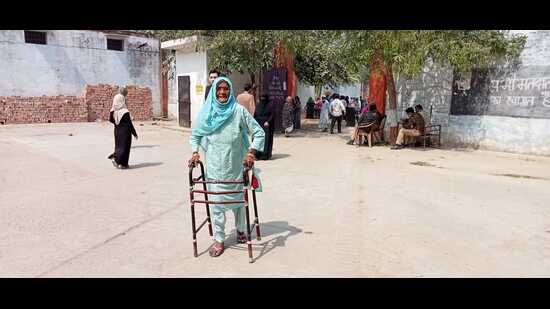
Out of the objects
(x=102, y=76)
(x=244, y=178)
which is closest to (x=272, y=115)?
(x=244, y=178)

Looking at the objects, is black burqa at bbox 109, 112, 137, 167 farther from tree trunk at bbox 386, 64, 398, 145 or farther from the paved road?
tree trunk at bbox 386, 64, 398, 145

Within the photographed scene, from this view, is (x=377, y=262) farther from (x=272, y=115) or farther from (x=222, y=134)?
(x=272, y=115)

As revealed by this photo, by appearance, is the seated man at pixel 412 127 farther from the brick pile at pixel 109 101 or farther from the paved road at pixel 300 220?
the brick pile at pixel 109 101

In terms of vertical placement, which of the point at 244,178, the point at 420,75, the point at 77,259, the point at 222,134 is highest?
the point at 420,75

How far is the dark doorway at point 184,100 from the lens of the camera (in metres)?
15.9

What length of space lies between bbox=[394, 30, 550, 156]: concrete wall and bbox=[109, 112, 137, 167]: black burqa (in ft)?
23.0

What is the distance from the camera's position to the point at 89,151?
381 inches

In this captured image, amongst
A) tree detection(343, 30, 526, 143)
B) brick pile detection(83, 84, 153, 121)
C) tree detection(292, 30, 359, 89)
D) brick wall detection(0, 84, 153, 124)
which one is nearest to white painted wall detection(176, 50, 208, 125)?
tree detection(292, 30, 359, 89)

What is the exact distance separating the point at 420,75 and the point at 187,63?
29.1 ft

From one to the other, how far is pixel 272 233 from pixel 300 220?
1.75ft

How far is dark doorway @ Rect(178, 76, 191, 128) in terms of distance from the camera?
1595 centimetres

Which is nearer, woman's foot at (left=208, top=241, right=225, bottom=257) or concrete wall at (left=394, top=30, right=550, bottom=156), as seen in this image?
woman's foot at (left=208, top=241, right=225, bottom=257)

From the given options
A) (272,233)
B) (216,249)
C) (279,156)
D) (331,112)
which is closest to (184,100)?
(331,112)

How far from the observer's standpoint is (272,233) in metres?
4.19
